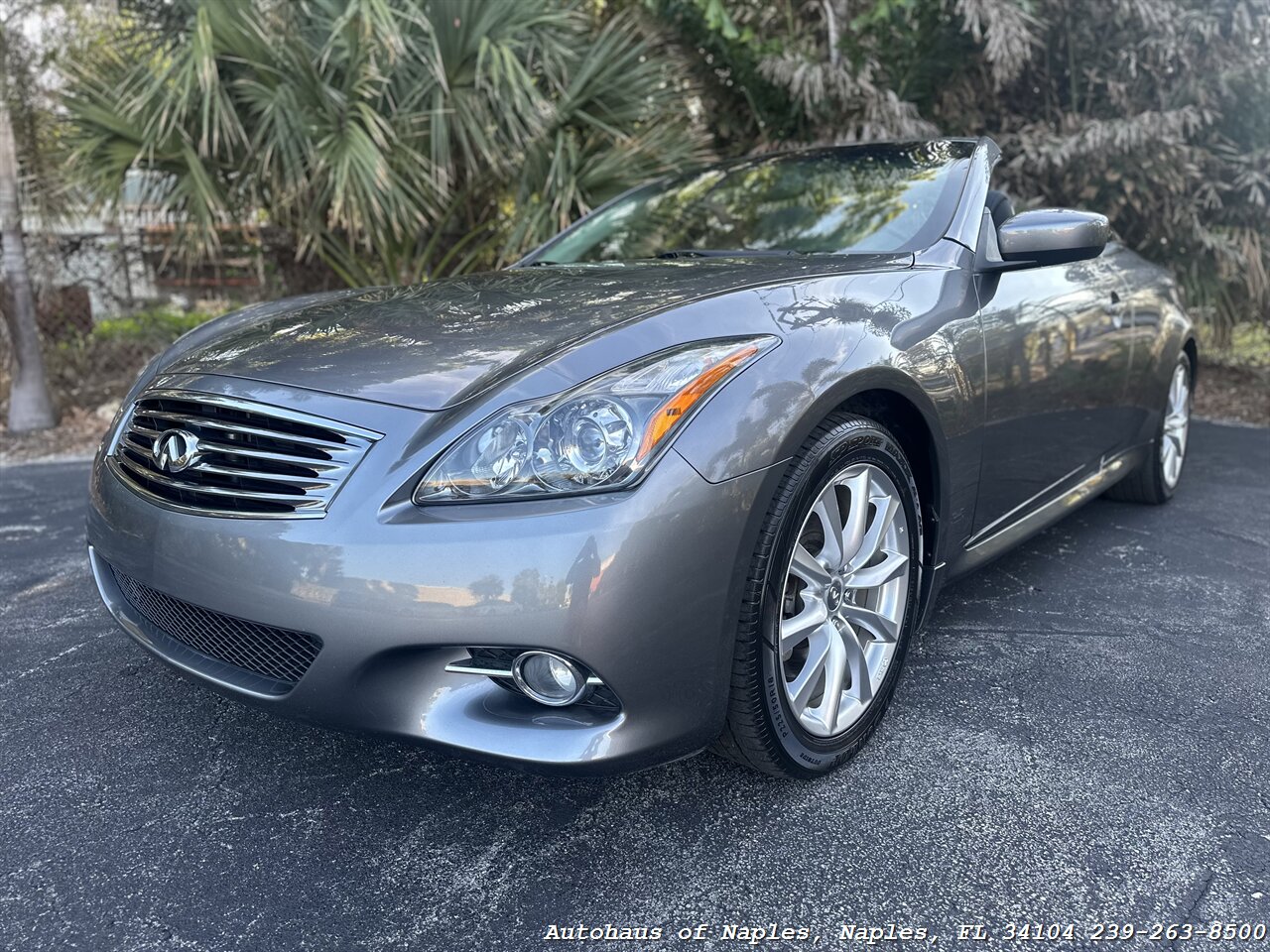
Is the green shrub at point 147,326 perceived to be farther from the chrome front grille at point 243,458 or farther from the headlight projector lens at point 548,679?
the headlight projector lens at point 548,679

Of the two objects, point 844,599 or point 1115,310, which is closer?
point 844,599

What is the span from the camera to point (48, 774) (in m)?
2.03

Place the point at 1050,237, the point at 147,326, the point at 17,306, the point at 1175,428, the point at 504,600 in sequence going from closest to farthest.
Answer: the point at 504,600 → the point at 1050,237 → the point at 1175,428 → the point at 17,306 → the point at 147,326

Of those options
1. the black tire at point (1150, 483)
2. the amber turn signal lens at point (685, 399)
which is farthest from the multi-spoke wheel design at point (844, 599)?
the black tire at point (1150, 483)

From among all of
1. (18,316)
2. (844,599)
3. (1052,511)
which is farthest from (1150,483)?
(18,316)

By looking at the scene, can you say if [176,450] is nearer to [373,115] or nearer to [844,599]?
[844,599]

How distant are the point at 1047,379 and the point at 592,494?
5.27 feet

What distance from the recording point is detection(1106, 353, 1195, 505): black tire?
12.2 ft

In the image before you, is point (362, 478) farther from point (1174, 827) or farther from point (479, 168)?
point (479, 168)

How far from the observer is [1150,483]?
12.5 ft

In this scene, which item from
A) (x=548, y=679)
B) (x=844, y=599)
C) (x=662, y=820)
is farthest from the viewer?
(x=844, y=599)

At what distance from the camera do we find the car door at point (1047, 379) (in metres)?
2.40

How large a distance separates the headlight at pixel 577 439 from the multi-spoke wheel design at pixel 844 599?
397 mm

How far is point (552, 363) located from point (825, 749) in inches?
36.3
